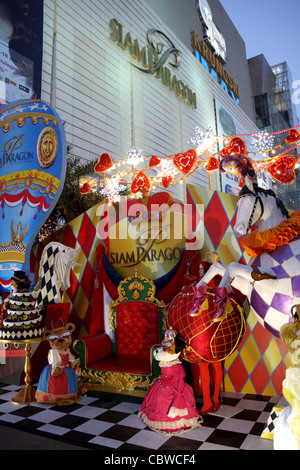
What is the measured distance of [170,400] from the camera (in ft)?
8.57

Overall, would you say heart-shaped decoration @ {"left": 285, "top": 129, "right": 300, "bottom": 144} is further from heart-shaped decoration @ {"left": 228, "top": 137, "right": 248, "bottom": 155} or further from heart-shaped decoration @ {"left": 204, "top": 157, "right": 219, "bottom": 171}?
heart-shaped decoration @ {"left": 204, "top": 157, "right": 219, "bottom": 171}

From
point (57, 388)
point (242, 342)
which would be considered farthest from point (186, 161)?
point (57, 388)

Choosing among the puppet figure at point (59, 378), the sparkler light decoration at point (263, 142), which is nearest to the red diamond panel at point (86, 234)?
the puppet figure at point (59, 378)

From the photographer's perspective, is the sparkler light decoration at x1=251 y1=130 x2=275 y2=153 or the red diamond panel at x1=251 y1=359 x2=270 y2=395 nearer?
the red diamond panel at x1=251 y1=359 x2=270 y2=395

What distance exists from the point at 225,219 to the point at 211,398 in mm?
1869

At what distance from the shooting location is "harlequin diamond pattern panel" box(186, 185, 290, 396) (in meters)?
3.27

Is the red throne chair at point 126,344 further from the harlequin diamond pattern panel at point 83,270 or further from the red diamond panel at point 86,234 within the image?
the red diamond panel at point 86,234

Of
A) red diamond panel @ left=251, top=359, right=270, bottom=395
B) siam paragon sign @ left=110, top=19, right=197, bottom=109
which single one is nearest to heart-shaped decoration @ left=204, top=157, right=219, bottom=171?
red diamond panel @ left=251, top=359, right=270, bottom=395

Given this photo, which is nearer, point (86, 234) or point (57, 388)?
point (57, 388)

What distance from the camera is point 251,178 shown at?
7.68ft

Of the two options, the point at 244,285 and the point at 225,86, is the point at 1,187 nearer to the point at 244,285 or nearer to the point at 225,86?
the point at 244,285

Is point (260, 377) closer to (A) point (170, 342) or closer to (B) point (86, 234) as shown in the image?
(A) point (170, 342)

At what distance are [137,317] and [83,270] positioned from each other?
3.90 feet

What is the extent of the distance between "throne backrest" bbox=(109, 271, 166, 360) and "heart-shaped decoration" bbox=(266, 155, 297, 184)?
1.95 meters
